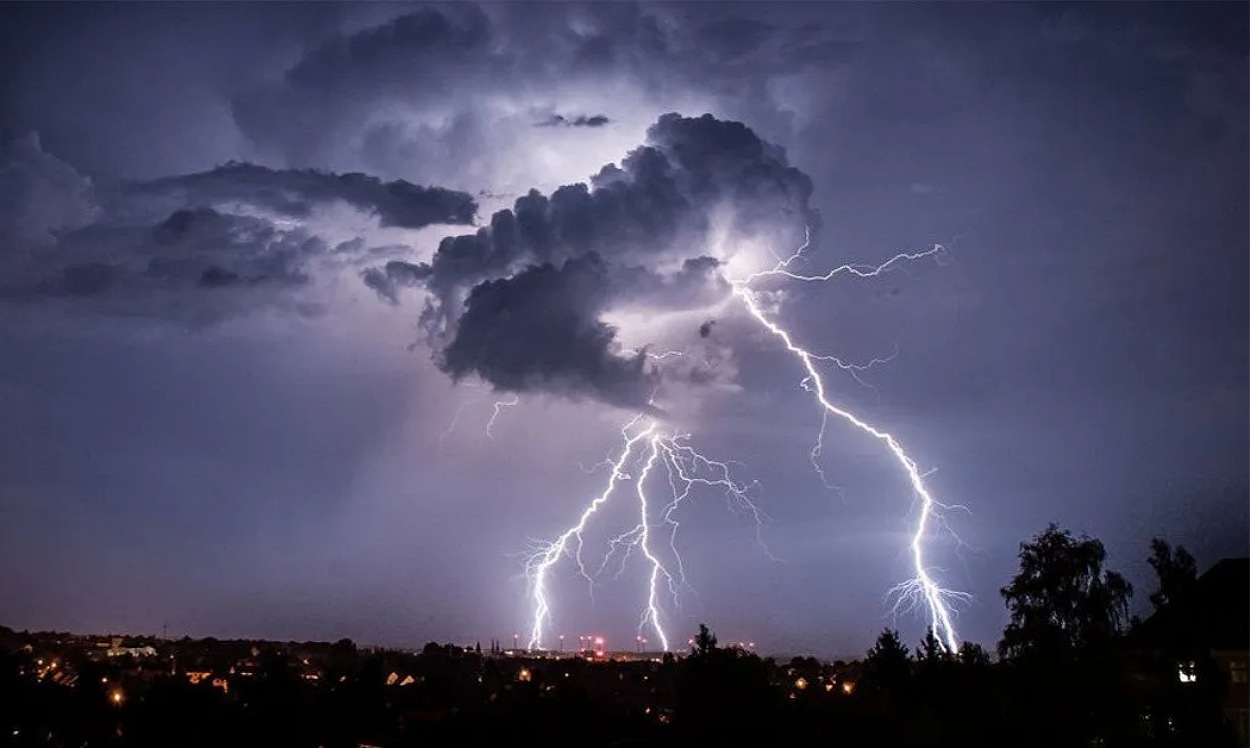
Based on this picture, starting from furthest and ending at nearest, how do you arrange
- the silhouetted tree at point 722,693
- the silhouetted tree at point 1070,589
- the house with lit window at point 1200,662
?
the silhouetted tree at point 1070,589, the house with lit window at point 1200,662, the silhouetted tree at point 722,693

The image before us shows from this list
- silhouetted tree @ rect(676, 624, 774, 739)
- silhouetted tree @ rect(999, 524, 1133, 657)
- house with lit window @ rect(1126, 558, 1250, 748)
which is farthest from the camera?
silhouetted tree @ rect(999, 524, 1133, 657)

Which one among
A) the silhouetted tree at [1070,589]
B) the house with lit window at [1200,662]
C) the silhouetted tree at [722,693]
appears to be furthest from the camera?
the silhouetted tree at [1070,589]

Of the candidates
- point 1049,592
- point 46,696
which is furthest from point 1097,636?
point 46,696

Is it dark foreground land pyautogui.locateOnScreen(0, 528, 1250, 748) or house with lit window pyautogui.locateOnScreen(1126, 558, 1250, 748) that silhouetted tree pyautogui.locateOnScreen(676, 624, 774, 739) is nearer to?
dark foreground land pyautogui.locateOnScreen(0, 528, 1250, 748)

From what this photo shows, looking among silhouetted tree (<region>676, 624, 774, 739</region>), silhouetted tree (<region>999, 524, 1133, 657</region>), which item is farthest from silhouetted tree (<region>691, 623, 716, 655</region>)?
silhouetted tree (<region>999, 524, 1133, 657</region>)

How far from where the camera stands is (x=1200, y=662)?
29031mm

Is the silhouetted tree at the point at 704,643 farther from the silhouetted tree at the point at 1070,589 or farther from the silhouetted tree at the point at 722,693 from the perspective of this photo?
the silhouetted tree at the point at 1070,589

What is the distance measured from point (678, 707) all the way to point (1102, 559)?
20828mm

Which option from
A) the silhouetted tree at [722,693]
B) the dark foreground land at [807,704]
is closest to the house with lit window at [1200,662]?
the dark foreground land at [807,704]

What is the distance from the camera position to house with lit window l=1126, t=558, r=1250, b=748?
23156mm

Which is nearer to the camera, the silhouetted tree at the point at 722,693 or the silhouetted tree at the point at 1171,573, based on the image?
the silhouetted tree at the point at 722,693

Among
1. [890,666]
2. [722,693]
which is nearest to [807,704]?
[722,693]

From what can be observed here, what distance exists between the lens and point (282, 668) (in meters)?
23.5

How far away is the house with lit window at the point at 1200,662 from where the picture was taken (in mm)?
23156
